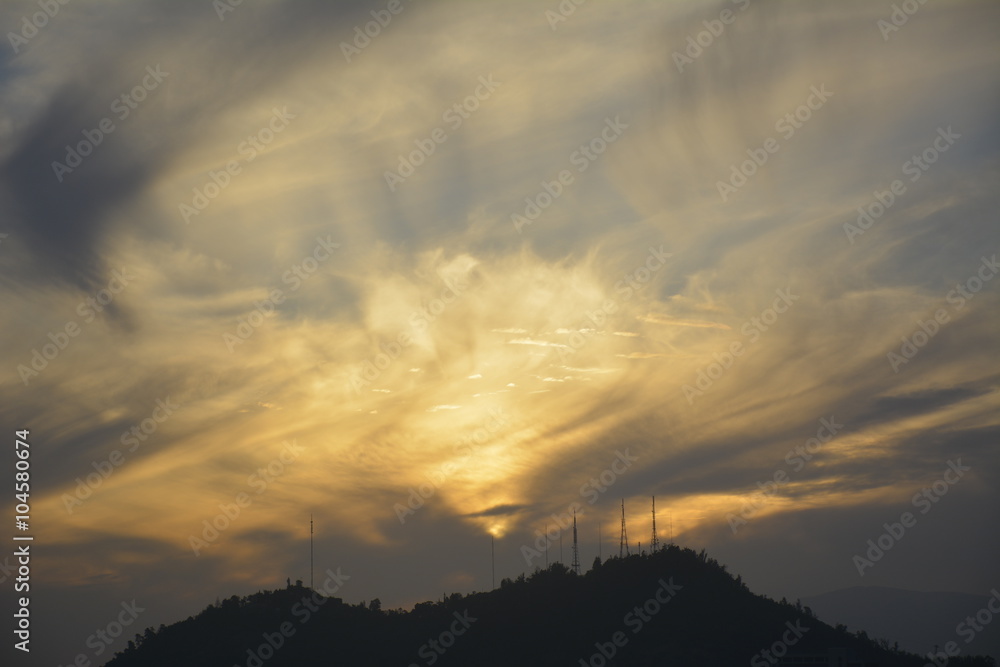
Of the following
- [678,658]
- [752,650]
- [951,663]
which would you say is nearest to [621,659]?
[678,658]

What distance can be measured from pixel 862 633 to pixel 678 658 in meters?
38.4

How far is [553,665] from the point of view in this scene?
654 ft

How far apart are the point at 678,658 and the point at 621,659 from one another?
45.2ft


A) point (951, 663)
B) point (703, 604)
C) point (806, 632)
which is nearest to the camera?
point (951, 663)

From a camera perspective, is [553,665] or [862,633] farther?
[553,665]

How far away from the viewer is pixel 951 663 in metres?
165

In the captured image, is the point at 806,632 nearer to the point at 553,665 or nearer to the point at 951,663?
the point at 951,663

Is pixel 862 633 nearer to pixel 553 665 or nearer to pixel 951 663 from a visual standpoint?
pixel 951 663

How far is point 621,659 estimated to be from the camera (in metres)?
182

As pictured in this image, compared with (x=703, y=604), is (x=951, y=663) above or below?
below

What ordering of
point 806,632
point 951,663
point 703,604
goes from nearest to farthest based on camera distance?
1. point 951,663
2. point 806,632
3. point 703,604

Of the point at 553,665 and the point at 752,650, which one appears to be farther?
the point at 553,665

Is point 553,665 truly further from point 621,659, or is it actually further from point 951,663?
point 951,663

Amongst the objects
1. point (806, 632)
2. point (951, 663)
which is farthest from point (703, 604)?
point (951, 663)
